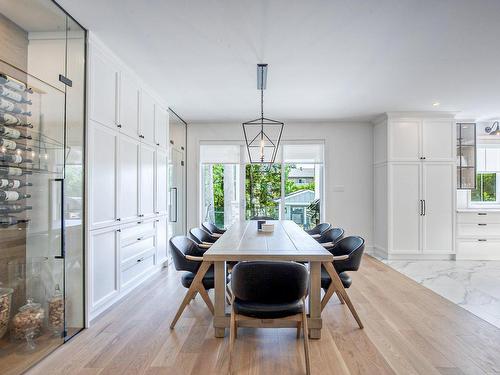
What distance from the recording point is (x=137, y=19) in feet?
8.40

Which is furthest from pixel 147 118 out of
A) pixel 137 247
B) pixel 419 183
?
Result: pixel 419 183

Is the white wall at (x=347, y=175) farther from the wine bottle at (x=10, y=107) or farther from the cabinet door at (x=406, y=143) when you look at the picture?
the wine bottle at (x=10, y=107)

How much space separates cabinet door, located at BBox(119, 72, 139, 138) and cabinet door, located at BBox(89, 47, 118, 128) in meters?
0.16

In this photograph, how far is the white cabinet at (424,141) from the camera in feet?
18.2

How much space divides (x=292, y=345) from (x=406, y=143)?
176 inches

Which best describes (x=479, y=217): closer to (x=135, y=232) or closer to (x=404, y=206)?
(x=404, y=206)

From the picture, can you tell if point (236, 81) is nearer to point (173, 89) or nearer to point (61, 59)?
point (173, 89)

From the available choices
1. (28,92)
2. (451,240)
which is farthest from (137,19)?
(451,240)

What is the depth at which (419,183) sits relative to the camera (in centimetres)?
554

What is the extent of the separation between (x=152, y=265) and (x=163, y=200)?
1011 millimetres

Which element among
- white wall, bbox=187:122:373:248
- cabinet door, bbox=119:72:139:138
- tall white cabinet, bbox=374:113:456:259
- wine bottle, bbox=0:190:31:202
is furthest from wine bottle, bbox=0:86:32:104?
tall white cabinet, bbox=374:113:456:259

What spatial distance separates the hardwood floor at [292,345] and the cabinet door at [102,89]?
1.96 m

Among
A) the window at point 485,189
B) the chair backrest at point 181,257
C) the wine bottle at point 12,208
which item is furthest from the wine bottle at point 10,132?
the window at point 485,189

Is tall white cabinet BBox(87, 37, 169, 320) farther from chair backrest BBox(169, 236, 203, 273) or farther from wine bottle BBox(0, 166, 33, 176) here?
chair backrest BBox(169, 236, 203, 273)
